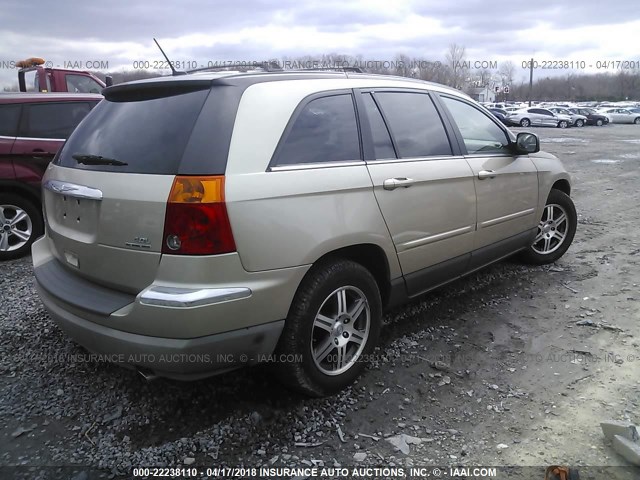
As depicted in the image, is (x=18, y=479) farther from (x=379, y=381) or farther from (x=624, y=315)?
(x=624, y=315)

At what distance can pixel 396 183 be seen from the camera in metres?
3.10

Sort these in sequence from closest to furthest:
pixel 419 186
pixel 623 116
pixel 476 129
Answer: pixel 419 186
pixel 476 129
pixel 623 116

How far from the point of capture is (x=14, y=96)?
5797 millimetres

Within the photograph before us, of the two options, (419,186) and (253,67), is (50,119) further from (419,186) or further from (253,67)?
(419,186)

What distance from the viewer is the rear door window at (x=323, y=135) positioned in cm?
266

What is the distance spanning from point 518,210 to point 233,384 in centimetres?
287

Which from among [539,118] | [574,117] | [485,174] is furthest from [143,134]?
[574,117]

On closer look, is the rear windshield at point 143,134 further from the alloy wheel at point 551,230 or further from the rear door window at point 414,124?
the alloy wheel at point 551,230

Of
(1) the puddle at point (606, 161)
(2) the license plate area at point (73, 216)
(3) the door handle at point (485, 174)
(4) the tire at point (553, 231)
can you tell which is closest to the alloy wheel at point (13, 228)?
(2) the license plate area at point (73, 216)

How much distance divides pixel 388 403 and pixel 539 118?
40842 mm

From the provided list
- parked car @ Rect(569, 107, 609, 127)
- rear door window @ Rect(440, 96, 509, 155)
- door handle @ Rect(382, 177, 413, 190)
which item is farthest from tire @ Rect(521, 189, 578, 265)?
parked car @ Rect(569, 107, 609, 127)

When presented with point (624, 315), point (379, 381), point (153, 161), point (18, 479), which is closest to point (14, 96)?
point (153, 161)

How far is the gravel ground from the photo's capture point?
98.6 inches

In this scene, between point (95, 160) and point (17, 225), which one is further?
point (17, 225)
